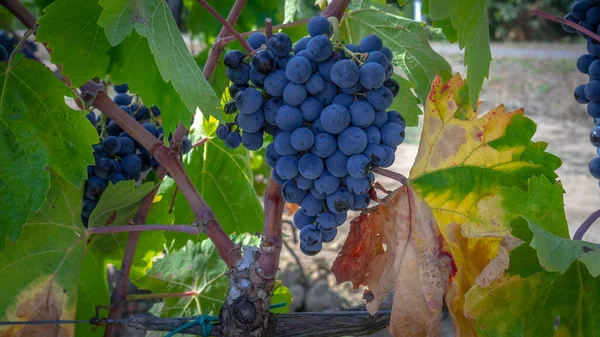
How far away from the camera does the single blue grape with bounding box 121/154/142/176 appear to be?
4.17ft

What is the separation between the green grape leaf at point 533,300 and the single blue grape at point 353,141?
10.0 inches

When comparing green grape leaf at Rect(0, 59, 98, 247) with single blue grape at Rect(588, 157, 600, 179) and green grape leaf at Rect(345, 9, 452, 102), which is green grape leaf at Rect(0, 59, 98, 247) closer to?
green grape leaf at Rect(345, 9, 452, 102)

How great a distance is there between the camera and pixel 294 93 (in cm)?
85

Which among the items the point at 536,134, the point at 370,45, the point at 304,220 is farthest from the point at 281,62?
the point at 536,134

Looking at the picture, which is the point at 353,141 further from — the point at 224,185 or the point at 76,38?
the point at 224,185

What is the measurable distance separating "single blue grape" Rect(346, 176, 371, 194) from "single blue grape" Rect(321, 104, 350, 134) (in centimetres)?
7

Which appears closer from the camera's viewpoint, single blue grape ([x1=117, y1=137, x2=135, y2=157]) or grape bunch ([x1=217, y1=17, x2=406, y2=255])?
grape bunch ([x1=217, y1=17, x2=406, y2=255])

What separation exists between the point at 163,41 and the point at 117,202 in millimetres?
428

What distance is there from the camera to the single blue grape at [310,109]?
860 millimetres

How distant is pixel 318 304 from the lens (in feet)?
8.98

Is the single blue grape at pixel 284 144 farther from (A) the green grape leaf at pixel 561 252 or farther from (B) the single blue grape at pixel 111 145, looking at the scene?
(B) the single blue grape at pixel 111 145

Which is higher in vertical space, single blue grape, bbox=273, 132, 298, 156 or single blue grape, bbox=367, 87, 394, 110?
single blue grape, bbox=367, 87, 394, 110

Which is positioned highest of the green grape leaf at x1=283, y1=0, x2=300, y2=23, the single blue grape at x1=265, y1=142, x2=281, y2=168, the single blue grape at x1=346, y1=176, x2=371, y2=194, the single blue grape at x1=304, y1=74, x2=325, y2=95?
the green grape leaf at x1=283, y1=0, x2=300, y2=23

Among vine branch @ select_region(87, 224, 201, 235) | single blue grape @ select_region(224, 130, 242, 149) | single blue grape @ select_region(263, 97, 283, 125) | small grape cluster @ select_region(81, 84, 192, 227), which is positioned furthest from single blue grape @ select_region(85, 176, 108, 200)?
single blue grape @ select_region(263, 97, 283, 125)
